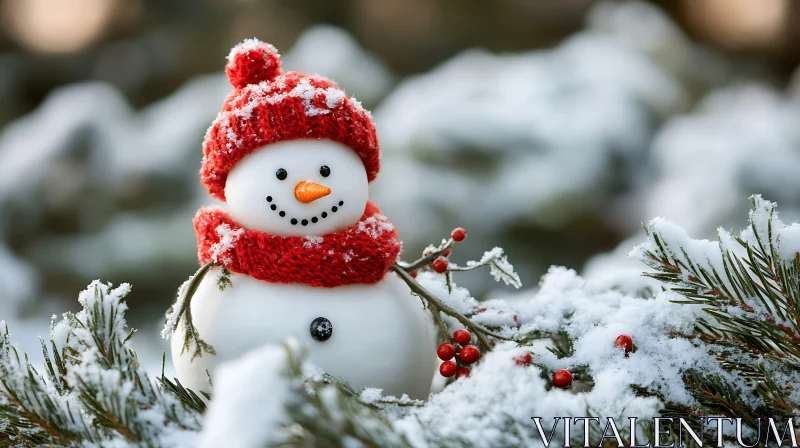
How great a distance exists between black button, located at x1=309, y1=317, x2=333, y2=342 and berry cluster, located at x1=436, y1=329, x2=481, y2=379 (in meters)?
0.09

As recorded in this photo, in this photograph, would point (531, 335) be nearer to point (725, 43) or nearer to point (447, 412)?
point (447, 412)

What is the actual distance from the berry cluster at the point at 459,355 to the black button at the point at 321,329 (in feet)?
0.31

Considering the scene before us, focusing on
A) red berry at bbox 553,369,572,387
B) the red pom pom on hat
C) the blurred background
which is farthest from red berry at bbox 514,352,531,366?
the blurred background

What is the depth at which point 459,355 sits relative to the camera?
541mm

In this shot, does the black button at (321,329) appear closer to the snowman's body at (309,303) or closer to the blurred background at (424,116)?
the snowman's body at (309,303)

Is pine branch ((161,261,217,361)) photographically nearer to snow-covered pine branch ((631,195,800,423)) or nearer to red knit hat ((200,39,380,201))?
red knit hat ((200,39,380,201))

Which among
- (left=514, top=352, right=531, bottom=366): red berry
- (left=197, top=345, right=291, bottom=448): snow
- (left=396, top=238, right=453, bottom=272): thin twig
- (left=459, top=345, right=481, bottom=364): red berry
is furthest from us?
(left=396, top=238, right=453, bottom=272): thin twig

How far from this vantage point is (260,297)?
21.4 inches

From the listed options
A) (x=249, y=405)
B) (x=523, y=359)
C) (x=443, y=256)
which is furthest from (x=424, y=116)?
(x=249, y=405)

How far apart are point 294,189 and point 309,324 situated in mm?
117

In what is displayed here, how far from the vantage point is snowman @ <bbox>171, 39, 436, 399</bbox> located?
54 cm

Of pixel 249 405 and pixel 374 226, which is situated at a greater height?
pixel 374 226

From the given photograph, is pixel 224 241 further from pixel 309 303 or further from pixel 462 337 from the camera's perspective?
pixel 462 337

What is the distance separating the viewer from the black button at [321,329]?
1.74 ft
